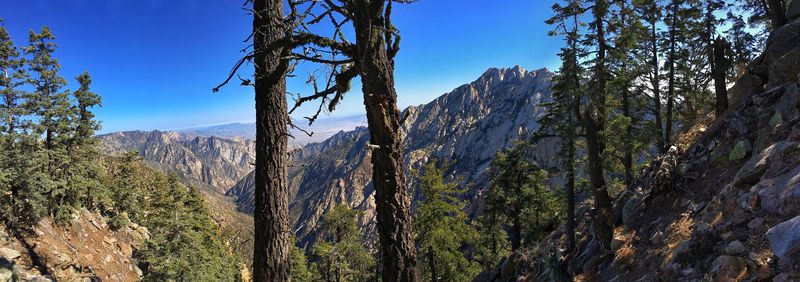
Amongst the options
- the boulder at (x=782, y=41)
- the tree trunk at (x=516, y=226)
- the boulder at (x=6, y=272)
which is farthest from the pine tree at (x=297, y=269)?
the boulder at (x=782, y=41)

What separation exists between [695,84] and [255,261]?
2558cm

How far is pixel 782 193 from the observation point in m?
5.95

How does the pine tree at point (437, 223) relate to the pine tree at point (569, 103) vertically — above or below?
below

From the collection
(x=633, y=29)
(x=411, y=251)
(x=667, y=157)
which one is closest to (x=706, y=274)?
(x=411, y=251)

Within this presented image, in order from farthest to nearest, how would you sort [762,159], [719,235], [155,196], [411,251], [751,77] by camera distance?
[155,196], [751,77], [762,159], [719,235], [411,251]

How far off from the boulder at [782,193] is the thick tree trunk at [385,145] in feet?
18.0

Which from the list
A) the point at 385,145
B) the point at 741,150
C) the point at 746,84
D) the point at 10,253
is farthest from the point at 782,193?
the point at 10,253

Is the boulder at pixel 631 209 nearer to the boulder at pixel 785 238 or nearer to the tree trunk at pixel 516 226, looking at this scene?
the boulder at pixel 785 238

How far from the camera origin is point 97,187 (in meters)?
30.1

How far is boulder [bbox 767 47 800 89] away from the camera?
979 cm

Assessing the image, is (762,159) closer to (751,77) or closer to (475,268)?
(751,77)

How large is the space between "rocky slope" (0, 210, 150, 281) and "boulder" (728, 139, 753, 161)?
79.0 feet

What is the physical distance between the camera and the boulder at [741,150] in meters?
9.28

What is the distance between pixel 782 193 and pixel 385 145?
6125 millimetres
